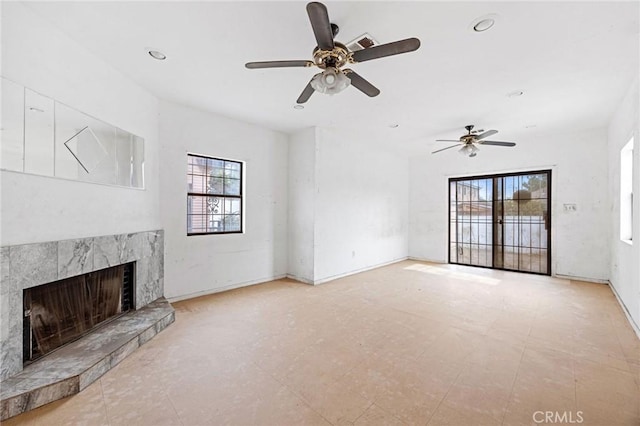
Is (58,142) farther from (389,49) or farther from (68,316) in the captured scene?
(389,49)

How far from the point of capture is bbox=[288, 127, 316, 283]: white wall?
513 centimetres

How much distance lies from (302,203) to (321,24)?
12.1 ft

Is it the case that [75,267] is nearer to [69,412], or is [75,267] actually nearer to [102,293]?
[102,293]

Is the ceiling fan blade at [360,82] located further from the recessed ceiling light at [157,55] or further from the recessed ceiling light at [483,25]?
the recessed ceiling light at [157,55]

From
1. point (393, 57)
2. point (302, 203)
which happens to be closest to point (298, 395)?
point (393, 57)

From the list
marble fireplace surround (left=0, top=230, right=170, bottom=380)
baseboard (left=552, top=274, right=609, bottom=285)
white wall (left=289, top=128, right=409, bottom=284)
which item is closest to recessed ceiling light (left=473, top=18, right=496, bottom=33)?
white wall (left=289, top=128, right=409, bottom=284)

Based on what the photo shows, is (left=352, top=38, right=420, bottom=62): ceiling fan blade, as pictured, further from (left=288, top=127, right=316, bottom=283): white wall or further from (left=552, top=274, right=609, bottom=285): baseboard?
(left=552, top=274, right=609, bottom=285): baseboard

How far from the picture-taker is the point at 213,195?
4590mm

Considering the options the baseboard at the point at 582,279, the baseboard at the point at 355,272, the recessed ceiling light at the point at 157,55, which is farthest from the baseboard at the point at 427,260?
the recessed ceiling light at the point at 157,55

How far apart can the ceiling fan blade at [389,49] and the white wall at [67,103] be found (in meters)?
2.66

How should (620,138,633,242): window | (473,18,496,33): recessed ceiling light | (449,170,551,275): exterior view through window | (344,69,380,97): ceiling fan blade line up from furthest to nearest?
(449,170,551,275): exterior view through window < (620,138,633,242): window < (344,69,380,97): ceiling fan blade < (473,18,496,33): recessed ceiling light

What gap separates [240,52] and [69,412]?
3.25 metres

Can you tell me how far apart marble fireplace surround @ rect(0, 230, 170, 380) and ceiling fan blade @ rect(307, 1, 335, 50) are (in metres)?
2.76

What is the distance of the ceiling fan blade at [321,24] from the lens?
5.34ft
